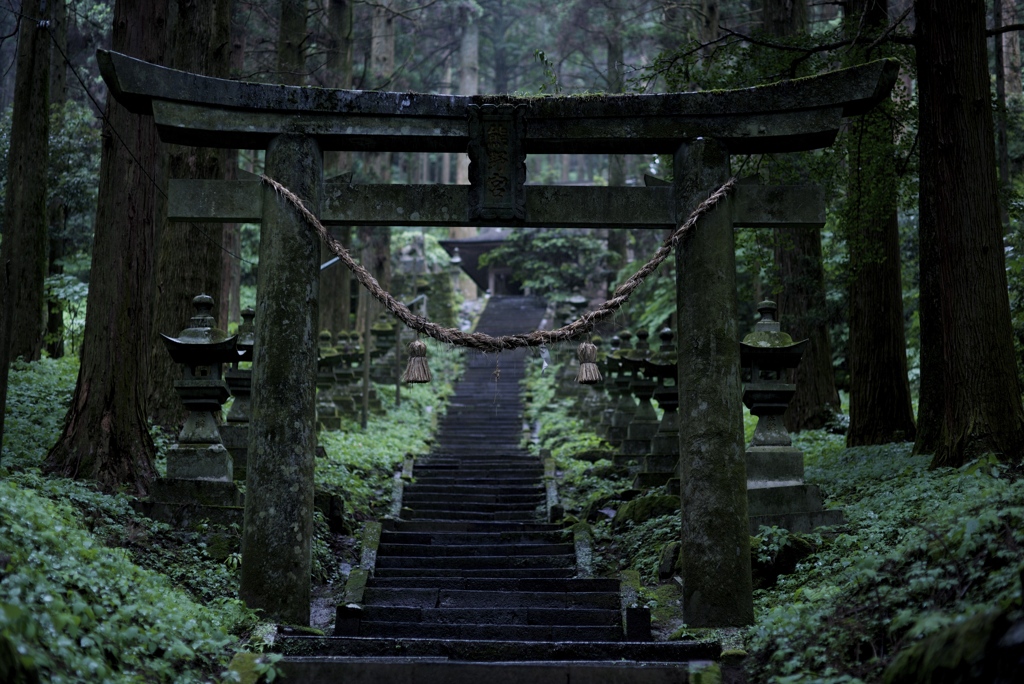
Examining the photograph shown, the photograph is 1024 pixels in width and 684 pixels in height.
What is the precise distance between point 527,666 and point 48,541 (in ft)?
10.3

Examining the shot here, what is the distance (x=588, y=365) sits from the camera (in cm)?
720

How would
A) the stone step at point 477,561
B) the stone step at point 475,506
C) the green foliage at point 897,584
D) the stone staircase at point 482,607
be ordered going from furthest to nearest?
the stone step at point 475,506
the stone step at point 477,561
the stone staircase at point 482,607
the green foliage at point 897,584

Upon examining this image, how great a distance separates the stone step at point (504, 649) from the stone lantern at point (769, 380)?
3.53m

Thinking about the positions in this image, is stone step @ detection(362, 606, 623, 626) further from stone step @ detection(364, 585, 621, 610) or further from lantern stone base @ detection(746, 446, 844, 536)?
lantern stone base @ detection(746, 446, 844, 536)

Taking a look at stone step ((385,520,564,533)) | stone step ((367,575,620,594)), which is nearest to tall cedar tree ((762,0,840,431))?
stone step ((385,520,564,533))

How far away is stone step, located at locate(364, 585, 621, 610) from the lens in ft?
25.1

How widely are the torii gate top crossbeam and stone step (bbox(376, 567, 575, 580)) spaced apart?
13.5 feet

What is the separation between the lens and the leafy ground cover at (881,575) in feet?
14.4

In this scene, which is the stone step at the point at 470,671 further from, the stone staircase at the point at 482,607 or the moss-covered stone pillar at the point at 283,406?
the moss-covered stone pillar at the point at 283,406

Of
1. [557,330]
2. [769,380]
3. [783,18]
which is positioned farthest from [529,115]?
[783,18]

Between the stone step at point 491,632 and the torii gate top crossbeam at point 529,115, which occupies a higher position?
the torii gate top crossbeam at point 529,115

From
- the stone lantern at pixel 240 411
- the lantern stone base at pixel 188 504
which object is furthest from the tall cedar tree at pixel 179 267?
the lantern stone base at pixel 188 504

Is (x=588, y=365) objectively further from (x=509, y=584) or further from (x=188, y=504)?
(x=188, y=504)

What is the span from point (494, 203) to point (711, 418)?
2.35 metres
